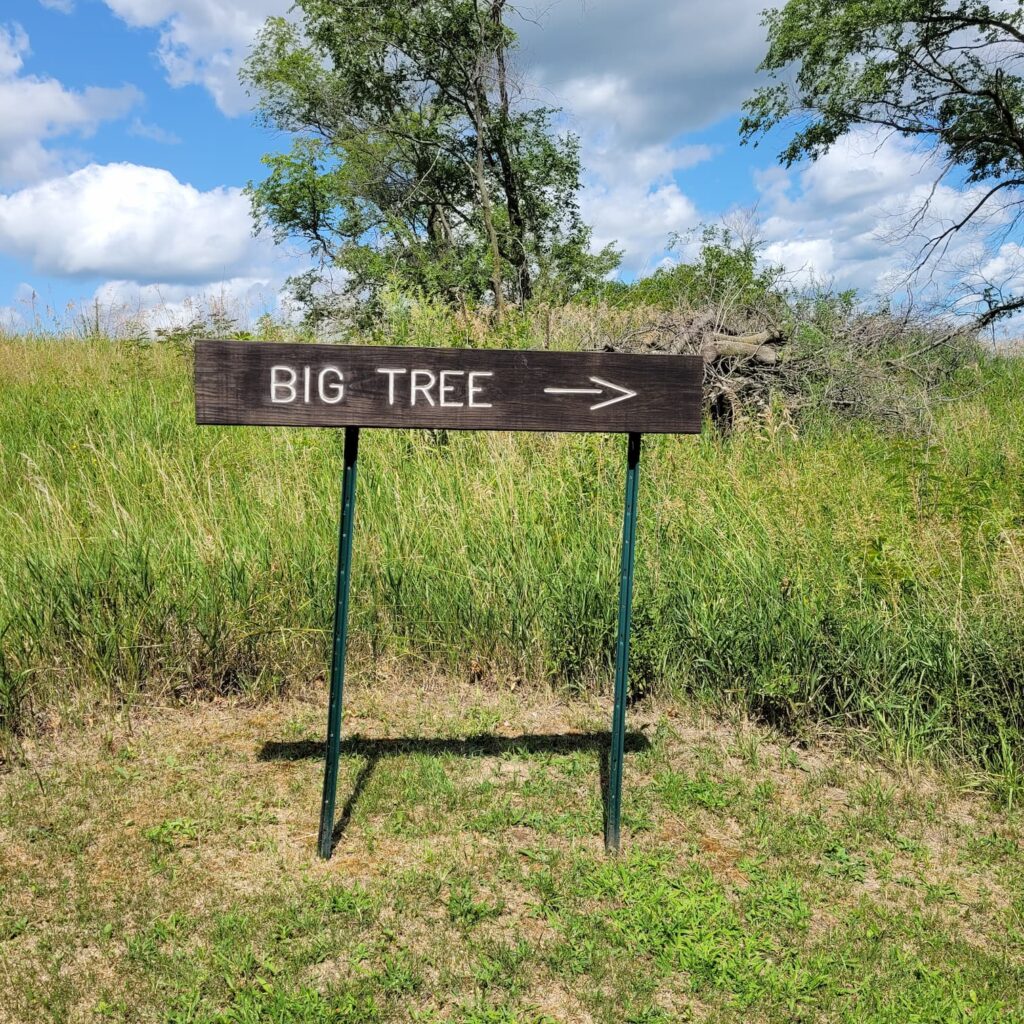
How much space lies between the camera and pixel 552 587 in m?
4.65

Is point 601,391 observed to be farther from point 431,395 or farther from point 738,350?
point 738,350

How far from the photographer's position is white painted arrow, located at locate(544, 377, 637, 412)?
3.16 metres

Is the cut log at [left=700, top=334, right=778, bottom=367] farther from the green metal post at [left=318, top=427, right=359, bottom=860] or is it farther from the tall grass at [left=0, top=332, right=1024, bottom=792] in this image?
the green metal post at [left=318, top=427, right=359, bottom=860]

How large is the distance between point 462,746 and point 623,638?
124 cm

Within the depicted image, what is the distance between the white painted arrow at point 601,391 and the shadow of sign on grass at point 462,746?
1711mm

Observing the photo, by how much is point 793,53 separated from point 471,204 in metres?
8.51

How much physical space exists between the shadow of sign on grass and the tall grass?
44cm

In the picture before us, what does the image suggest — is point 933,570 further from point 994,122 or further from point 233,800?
point 994,122

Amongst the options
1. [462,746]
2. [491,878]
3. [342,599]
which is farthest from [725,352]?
[491,878]

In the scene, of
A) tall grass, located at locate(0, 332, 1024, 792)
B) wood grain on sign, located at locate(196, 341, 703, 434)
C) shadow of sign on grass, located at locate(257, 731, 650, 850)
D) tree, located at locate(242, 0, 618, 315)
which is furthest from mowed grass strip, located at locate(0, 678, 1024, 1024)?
tree, located at locate(242, 0, 618, 315)

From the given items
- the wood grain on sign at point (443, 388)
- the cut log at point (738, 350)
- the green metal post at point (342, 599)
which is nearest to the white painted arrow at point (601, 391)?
the wood grain on sign at point (443, 388)

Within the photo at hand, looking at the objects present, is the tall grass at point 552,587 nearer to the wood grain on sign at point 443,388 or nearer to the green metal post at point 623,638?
the green metal post at point 623,638

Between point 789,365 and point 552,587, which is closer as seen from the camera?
point 552,587

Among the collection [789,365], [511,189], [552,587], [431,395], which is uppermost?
[511,189]
